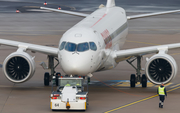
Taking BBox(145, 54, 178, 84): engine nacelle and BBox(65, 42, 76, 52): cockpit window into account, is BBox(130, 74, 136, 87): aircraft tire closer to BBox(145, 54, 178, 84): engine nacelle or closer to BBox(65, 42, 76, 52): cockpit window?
BBox(145, 54, 178, 84): engine nacelle

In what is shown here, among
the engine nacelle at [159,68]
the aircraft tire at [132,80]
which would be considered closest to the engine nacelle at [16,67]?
the aircraft tire at [132,80]

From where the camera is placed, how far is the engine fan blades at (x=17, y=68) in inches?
1179

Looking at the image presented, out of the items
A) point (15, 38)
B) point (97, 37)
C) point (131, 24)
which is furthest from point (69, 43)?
point (131, 24)

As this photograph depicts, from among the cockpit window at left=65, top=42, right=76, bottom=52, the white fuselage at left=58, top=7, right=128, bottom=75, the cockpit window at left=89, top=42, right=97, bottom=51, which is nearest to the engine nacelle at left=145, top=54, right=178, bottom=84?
the white fuselage at left=58, top=7, right=128, bottom=75

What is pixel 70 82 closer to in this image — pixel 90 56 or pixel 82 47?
pixel 90 56

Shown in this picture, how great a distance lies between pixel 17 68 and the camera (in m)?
29.9

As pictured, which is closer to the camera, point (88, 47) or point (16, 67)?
point (88, 47)

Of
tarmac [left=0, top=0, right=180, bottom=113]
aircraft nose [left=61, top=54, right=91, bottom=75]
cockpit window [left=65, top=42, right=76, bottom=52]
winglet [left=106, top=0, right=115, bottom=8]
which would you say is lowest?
tarmac [left=0, top=0, right=180, bottom=113]

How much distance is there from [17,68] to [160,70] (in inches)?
373

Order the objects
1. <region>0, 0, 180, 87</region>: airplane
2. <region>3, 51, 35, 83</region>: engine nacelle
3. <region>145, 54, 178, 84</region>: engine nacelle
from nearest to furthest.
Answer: <region>0, 0, 180, 87</region>: airplane < <region>145, 54, 178, 84</region>: engine nacelle < <region>3, 51, 35, 83</region>: engine nacelle

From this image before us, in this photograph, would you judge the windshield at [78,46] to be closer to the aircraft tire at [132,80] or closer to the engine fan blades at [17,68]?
the engine fan blades at [17,68]

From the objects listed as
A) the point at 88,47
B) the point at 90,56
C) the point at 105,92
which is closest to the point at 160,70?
the point at 105,92

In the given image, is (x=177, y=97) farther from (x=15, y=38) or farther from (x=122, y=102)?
(x=15, y=38)

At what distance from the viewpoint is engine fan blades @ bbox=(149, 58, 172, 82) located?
29.0 meters
